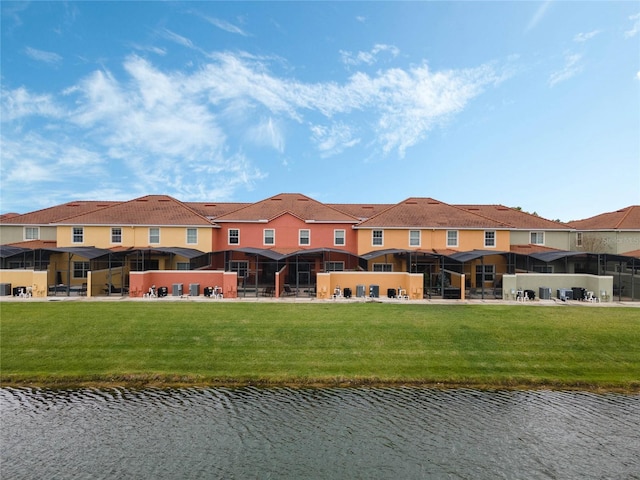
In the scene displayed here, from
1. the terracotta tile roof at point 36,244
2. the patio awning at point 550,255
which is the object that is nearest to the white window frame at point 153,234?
the terracotta tile roof at point 36,244

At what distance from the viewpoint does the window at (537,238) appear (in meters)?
34.3

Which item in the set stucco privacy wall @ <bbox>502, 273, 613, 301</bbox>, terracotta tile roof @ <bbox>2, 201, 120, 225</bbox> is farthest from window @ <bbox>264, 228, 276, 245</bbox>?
stucco privacy wall @ <bbox>502, 273, 613, 301</bbox>

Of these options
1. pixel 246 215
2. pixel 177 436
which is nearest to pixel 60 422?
pixel 177 436

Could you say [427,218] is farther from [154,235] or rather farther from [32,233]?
[32,233]

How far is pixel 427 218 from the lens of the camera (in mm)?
32750

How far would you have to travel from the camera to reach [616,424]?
11.6m

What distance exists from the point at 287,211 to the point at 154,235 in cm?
1132

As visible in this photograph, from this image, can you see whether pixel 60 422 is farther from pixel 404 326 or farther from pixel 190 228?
pixel 190 228

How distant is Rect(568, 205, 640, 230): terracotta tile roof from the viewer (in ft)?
109

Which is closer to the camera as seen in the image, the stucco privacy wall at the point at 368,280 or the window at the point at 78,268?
the stucco privacy wall at the point at 368,280

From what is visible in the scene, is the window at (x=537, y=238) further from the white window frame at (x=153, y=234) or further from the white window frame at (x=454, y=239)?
the white window frame at (x=153, y=234)

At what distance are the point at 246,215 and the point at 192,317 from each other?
15.0 meters

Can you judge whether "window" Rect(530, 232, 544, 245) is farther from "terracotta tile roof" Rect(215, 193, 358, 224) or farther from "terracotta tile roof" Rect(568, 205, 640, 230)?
"terracotta tile roof" Rect(215, 193, 358, 224)

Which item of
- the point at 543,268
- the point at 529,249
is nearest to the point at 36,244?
the point at 529,249
